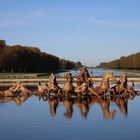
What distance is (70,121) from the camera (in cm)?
1975

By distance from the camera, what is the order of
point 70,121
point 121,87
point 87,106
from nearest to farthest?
point 70,121
point 87,106
point 121,87

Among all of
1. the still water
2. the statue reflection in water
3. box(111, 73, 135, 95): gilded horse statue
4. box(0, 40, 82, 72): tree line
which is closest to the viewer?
the still water

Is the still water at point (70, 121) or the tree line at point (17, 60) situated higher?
the tree line at point (17, 60)

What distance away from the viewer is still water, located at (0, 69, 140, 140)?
1633 cm

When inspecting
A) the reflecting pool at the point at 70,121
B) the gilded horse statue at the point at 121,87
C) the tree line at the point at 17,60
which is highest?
the tree line at the point at 17,60

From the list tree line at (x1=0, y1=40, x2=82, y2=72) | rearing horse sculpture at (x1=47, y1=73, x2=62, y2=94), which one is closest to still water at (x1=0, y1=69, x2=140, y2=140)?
rearing horse sculpture at (x1=47, y1=73, x2=62, y2=94)

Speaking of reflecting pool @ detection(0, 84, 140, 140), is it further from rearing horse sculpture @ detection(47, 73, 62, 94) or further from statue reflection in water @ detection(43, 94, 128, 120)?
rearing horse sculpture @ detection(47, 73, 62, 94)

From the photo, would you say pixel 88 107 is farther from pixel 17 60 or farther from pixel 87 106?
pixel 17 60

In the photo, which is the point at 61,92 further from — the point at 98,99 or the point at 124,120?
the point at 124,120

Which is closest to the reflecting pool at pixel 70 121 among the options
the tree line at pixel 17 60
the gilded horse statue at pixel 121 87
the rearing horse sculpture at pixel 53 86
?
the rearing horse sculpture at pixel 53 86

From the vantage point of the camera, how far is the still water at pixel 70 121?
643 inches

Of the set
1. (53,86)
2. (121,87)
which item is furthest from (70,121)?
(121,87)

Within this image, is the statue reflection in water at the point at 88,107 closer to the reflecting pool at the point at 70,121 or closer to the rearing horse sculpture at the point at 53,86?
the reflecting pool at the point at 70,121

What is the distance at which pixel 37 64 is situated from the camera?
123 metres
